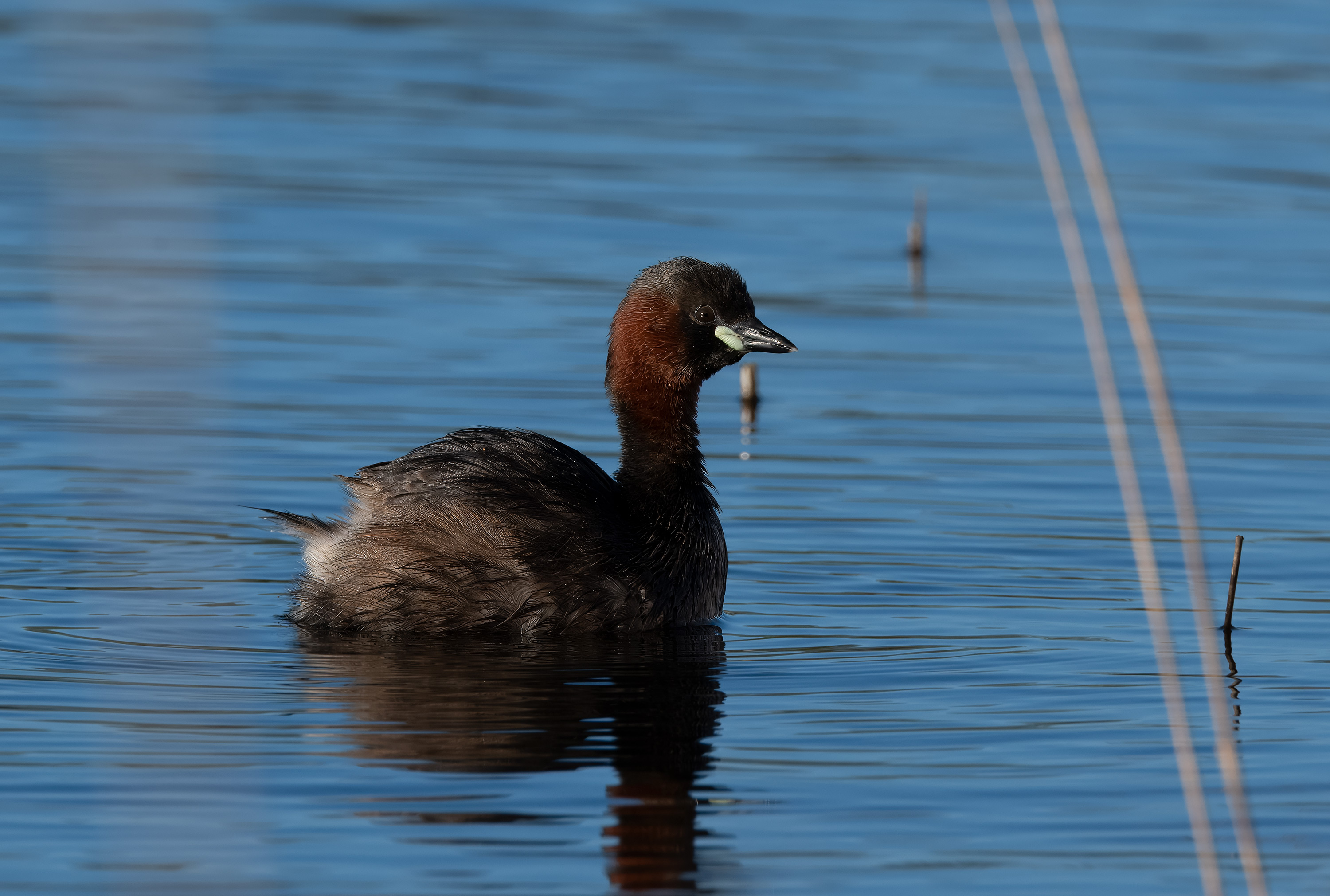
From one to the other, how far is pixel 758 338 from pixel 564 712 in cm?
232

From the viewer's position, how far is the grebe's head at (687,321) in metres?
8.21

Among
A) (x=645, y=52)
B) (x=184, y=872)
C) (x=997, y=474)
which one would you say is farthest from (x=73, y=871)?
(x=645, y=52)

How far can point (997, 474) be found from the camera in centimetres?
1003

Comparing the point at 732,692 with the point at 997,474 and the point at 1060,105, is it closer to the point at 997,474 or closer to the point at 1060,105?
the point at 997,474

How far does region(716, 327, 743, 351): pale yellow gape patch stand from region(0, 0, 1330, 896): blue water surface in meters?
1.01

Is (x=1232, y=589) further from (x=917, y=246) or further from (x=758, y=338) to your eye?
(x=917, y=246)

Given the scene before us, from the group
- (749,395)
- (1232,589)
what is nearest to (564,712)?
(1232,589)

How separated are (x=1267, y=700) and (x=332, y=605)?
129 inches

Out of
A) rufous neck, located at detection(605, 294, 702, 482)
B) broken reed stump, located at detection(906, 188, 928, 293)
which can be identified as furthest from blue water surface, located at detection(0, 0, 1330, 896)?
rufous neck, located at detection(605, 294, 702, 482)

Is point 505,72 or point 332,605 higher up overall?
point 505,72

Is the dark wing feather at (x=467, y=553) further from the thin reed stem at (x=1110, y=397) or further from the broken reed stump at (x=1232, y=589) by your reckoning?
the thin reed stem at (x=1110, y=397)

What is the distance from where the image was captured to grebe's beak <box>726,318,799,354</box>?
8219 mm

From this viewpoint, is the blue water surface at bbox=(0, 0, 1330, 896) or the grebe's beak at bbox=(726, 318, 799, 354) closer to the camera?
the blue water surface at bbox=(0, 0, 1330, 896)

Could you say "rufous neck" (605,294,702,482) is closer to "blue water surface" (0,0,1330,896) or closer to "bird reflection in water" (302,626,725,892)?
"blue water surface" (0,0,1330,896)
